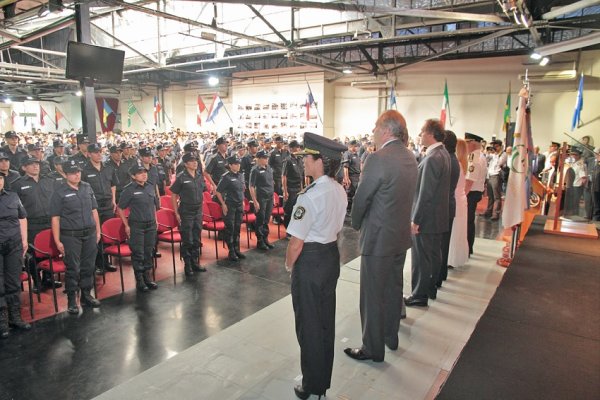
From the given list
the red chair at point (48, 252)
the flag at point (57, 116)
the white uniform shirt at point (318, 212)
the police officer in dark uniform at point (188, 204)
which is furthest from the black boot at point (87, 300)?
the flag at point (57, 116)

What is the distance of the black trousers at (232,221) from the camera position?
6.07 metres

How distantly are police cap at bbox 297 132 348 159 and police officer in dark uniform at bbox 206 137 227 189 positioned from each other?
524 cm

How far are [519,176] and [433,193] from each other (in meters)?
2.07

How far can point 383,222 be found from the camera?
2.81m

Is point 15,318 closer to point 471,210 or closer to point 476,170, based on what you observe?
point 471,210

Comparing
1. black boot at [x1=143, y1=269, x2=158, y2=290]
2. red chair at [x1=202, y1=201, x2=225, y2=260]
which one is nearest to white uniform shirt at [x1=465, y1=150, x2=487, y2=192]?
red chair at [x1=202, y1=201, x2=225, y2=260]

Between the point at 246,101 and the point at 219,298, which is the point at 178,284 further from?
the point at 246,101

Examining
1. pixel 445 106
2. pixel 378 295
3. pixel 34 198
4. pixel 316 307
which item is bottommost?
pixel 378 295

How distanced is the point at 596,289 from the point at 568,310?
0.63m

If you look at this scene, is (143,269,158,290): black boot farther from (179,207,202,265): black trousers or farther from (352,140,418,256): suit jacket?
(352,140,418,256): suit jacket

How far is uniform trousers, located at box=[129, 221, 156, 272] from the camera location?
15.8 feet

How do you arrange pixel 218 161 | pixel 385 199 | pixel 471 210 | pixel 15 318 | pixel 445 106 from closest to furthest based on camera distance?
pixel 385 199, pixel 15 318, pixel 471 210, pixel 218 161, pixel 445 106

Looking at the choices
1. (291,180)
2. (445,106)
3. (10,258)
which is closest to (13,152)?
(10,258)

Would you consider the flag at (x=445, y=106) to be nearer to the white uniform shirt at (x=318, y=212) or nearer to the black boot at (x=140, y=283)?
the black boot at (x=140, y=283)
